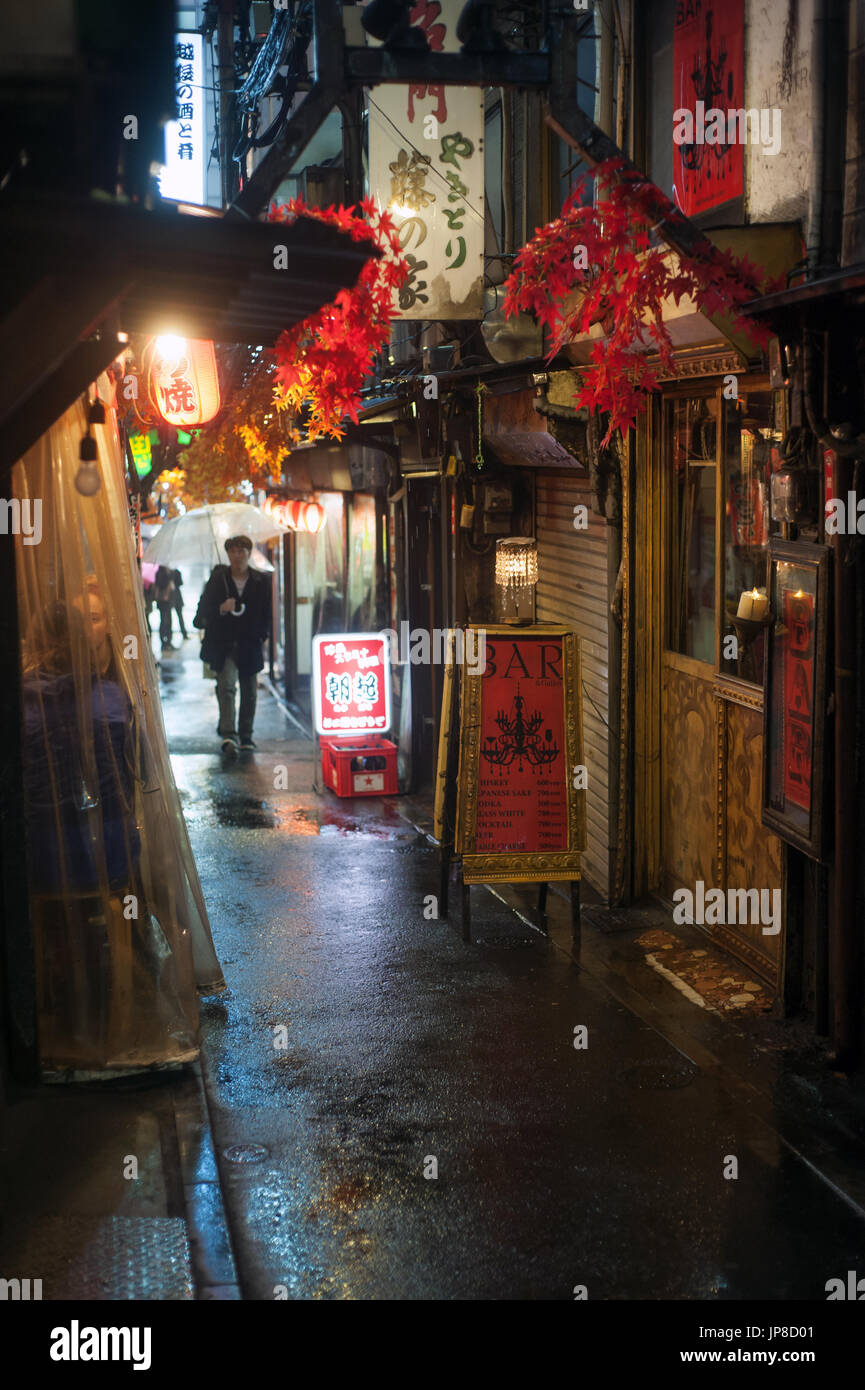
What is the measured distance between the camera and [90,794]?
735cm

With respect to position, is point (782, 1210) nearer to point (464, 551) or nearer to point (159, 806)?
point (159, 806)

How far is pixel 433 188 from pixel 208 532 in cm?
1261

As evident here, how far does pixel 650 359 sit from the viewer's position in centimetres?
970

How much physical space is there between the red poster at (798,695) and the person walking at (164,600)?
83.5 feet

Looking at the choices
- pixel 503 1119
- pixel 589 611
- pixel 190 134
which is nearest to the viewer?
pixel 503 1119

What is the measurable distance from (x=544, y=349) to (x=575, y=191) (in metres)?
3.22

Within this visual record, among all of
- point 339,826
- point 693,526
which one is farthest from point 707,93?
point 339,826

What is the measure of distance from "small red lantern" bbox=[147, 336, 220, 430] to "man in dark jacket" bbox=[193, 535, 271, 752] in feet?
23.4

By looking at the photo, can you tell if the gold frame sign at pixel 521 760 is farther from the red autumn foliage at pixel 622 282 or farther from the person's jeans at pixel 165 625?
the person's jeans at pixel 165 625

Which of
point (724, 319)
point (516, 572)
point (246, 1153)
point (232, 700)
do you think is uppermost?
Answer: point (724, 319)

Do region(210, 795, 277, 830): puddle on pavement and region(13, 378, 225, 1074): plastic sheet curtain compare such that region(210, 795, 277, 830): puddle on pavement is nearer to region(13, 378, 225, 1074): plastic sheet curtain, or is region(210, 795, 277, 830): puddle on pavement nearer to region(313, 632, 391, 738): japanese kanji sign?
region(313, 632, 391, 738): japanese kanji sign

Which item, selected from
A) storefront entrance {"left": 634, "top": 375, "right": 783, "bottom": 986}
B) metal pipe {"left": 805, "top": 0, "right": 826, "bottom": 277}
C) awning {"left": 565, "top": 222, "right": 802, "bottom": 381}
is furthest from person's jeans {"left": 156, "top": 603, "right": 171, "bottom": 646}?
metal pipe {"left": 805, "top": 0, "right": 826, "bottom": 277}

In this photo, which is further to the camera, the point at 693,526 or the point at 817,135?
the point at 693,526

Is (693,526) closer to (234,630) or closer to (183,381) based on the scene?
(183,381)
